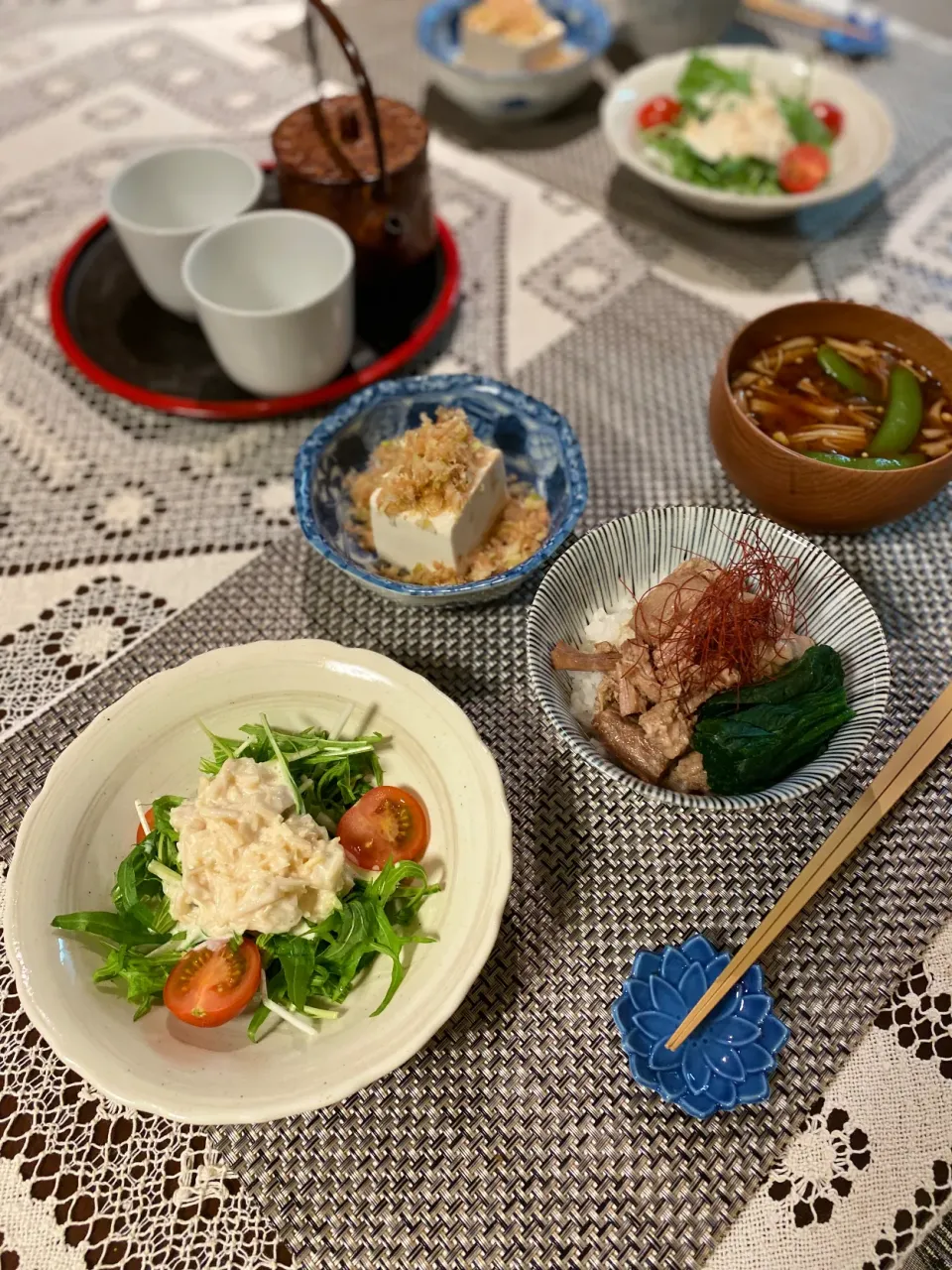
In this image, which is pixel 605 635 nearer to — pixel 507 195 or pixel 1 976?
pixel 1 976

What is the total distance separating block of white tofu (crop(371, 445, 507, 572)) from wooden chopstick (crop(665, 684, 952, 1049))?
724 mm

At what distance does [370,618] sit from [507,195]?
55.8 inches

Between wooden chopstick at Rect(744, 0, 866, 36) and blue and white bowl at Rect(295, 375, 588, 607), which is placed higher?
wooden chopstick at Rect(744, 0, 866, 36)

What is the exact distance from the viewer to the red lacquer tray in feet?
6.22

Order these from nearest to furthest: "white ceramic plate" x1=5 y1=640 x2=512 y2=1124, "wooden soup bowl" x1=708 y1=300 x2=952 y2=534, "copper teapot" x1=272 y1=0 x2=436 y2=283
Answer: "white ceramic plate" x1=5 y1=640 x2=512 y2=1124, "wooden soup bowl" x1=708 y1=300 x2=952 y2=534, "copper teapot" x1=272 y1=0 x2=436 y2=283

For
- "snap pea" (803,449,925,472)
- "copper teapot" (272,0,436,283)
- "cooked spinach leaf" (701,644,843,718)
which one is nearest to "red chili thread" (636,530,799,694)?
"cooked spinach leaf" (701,644,843,718)

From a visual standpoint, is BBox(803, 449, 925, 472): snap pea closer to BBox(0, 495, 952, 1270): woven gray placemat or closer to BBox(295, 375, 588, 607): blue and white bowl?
BBox(0, 495, 952, 1270): woven gray placemat

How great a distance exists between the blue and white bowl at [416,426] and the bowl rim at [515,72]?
47.8 inches

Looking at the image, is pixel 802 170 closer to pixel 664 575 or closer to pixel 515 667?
pixel 664 575

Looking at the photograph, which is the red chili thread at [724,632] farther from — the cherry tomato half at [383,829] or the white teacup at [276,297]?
the white teacup at [276,297]

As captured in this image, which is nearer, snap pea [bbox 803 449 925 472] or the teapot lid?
snap pea [bbox 803 449 925 472]

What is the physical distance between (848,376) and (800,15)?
1.96m

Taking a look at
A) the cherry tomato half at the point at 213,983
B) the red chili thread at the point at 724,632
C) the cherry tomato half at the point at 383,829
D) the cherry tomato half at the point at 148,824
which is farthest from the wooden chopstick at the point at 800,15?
the cherry tomato half at the point at 213,983

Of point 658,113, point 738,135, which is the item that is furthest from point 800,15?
point 738,135
